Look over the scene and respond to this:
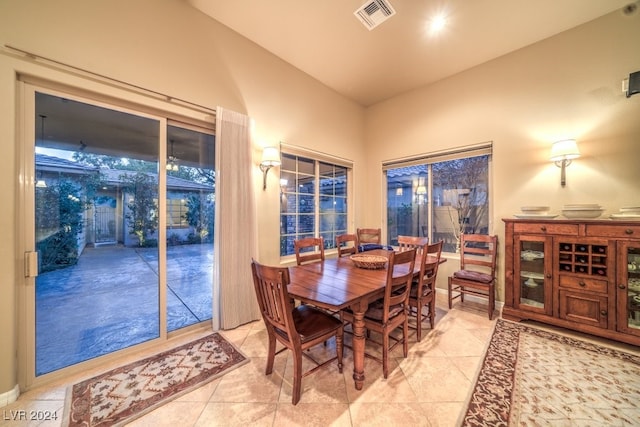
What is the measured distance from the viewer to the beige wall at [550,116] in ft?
7.91

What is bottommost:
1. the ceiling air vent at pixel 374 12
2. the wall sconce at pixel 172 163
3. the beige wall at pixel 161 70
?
the wall sconce at pixel 172 163

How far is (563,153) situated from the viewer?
2.53 m

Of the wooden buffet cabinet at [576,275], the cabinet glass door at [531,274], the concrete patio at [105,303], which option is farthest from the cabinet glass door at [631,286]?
the concrete patio at [105,303]

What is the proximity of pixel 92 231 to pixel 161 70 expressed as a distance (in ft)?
5.23

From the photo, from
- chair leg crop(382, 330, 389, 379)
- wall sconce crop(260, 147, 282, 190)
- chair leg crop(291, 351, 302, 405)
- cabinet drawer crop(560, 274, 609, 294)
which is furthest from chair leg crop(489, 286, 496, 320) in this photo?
wall sconce crop(260, 147, 282, 190)

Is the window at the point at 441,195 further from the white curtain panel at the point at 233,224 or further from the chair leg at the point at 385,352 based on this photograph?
the white curtain panel at the point at 233,224

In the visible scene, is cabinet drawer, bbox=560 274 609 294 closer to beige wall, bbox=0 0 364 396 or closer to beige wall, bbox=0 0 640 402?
beige wall, bbox=0 0 640 402

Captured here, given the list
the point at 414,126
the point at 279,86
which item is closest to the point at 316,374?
the point at 279,86

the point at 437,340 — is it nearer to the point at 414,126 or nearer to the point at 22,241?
the point at 414,126

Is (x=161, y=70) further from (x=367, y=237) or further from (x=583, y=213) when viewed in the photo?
(x=583, y=213)

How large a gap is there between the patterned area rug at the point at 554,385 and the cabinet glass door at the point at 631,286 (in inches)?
11.3

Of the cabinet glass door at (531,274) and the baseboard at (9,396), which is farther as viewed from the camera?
the cabinet glass door at (531,274)

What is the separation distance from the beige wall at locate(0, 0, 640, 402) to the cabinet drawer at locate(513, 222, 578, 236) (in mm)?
459

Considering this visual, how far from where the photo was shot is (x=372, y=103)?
176 inches
